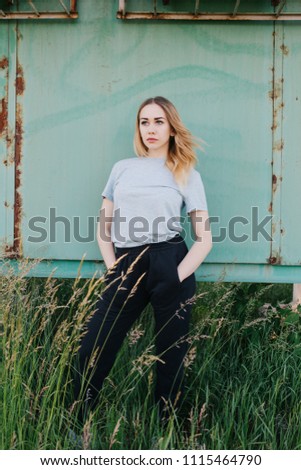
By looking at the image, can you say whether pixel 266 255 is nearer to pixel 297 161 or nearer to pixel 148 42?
pixel 297 161

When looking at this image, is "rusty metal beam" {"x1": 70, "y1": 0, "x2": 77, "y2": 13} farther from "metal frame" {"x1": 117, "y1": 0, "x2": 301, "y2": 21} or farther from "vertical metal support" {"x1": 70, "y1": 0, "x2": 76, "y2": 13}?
"metal frame" {"x1": 117, "y1": 0, "x2": 301, "y2": 21}

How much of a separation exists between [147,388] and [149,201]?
3.73 feet

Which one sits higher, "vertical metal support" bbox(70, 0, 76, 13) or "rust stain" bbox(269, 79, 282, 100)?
"vertical metal support" bbox(70, 0, 76, 13)

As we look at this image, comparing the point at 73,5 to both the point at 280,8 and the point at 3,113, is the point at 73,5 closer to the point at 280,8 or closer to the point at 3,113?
the point at 3,113

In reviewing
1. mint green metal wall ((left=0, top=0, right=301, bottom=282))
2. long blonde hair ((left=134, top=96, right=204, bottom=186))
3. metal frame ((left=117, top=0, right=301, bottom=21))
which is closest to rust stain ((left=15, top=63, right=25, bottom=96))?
mint green metal wall ((left=0, top=0, right=301, bottom=282))

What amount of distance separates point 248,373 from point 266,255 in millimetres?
737

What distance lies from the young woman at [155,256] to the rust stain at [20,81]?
2.99 feet

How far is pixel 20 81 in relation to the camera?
3396 mm

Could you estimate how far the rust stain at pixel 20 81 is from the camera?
339 centimetres

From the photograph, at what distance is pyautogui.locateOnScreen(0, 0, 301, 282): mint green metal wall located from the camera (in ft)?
11.0

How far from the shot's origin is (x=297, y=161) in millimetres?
3355

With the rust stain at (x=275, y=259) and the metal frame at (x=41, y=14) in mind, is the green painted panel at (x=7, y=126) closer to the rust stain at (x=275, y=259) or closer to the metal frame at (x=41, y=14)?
the metal frame at (x=41, y=14)

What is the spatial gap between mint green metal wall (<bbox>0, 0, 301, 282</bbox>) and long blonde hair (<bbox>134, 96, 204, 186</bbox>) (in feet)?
1.27

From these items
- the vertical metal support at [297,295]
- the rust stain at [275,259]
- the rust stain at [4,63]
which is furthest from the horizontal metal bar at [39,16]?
the vertical metal support at [297,295]
